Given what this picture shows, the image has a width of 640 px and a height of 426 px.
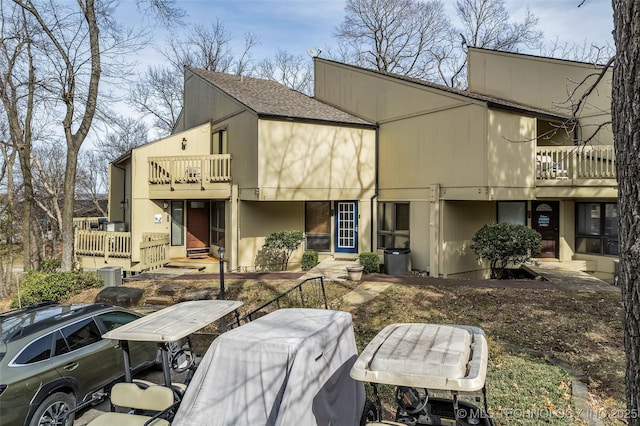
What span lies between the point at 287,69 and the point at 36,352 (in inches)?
1457

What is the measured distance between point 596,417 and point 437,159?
9.44 metres

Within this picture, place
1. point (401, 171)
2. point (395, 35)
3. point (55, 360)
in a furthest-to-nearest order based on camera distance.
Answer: point (395, 35), point (401, 171), point (55, 360)

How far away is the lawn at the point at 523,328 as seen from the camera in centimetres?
541

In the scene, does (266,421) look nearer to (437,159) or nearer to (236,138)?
(437,159)

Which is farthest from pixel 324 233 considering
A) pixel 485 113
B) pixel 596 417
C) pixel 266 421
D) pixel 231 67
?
pixel 231 67

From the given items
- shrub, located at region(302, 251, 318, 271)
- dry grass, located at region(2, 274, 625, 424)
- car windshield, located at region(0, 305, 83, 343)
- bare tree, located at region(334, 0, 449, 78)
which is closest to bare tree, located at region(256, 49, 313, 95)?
bare tree, located at region(334, 0, 449, 78)

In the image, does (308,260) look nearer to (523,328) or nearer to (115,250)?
(115,250)

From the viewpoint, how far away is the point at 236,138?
15531 millimetres

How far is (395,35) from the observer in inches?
1261

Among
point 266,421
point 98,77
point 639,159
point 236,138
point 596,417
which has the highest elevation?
point 98,77

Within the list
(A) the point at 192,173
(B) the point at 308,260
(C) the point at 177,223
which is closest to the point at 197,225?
(C) the point at 177,223

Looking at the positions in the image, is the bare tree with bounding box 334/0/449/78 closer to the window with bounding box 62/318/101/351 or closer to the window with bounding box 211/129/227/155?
the window with bounding box 211/129/227/155

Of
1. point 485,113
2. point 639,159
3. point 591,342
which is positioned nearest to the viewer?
point 639,159

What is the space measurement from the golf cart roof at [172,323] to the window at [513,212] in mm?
11906
